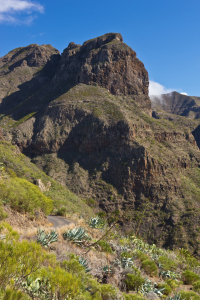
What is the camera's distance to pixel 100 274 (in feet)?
20.7

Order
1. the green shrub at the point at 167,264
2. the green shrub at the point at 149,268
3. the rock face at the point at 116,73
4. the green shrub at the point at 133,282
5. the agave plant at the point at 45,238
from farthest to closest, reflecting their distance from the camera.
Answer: the rock face at the point at 116,73, the green shrub at the point at 167,264, the green shrub at the point at 149,268, the green shrub at the point at 133,282, the agave plant at the point at 45,238

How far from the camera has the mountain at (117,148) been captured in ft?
152

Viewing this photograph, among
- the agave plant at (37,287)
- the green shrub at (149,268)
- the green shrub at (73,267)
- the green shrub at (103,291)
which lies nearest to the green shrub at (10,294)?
the agave plant at (37,287)

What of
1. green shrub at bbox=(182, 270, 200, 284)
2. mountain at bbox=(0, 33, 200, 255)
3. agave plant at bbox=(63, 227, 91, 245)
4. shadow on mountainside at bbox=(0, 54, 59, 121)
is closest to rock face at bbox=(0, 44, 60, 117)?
shadow on mountainside at bbox=(0, 54, 59, 121)

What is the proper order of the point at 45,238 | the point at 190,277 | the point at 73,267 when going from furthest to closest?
the point at 190,277
the point at 45,238
the point at 73,267

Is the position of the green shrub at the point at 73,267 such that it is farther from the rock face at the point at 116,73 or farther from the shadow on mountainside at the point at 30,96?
the shadow on mountainside at the point at 30,96

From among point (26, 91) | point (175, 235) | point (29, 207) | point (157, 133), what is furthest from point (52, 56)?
point (29, 207)

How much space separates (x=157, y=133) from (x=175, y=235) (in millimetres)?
30073

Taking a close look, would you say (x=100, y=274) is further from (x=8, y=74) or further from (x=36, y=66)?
(x=36, y=66)

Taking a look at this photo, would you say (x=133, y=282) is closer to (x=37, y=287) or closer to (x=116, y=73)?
(x=37, y=287)

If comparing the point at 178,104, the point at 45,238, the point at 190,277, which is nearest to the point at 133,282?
the point at 45,238

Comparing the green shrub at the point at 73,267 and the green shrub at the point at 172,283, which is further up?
the green shrub at the point at 73,267

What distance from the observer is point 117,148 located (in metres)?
56.6

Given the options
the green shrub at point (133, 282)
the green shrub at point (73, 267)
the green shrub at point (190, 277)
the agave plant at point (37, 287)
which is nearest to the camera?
the agave plant at point (37, 287)
